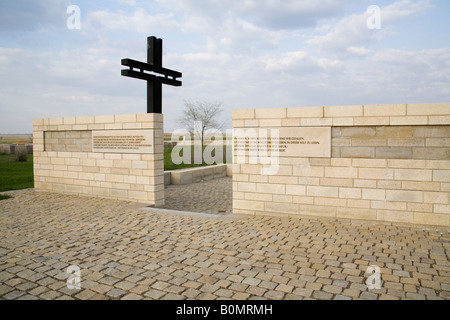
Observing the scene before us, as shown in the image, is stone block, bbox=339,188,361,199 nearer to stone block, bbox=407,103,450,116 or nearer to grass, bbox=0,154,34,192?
stone block, bbox=407,103,450,116

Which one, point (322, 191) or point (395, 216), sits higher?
point (322, 191)

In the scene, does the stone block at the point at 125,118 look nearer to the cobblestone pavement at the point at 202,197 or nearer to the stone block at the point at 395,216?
the cobblestone pavement at the point at 202,197

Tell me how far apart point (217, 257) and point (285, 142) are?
11.5 feet

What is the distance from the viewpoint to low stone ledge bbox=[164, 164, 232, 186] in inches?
560

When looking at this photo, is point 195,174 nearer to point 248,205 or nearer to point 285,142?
point 248,205

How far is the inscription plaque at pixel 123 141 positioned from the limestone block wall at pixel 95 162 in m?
0.09

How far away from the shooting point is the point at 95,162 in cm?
1034

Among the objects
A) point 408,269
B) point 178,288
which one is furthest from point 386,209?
point 178,288

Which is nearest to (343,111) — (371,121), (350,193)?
(371,121)

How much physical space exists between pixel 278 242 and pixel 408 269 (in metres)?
1.97

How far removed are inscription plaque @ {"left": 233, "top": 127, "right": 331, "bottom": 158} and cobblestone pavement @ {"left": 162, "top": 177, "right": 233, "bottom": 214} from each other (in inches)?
80.6

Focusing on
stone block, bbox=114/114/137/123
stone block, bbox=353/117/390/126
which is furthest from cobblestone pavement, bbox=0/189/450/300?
stone block, bbox=114/114/137/123

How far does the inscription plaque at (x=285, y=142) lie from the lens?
724cm
